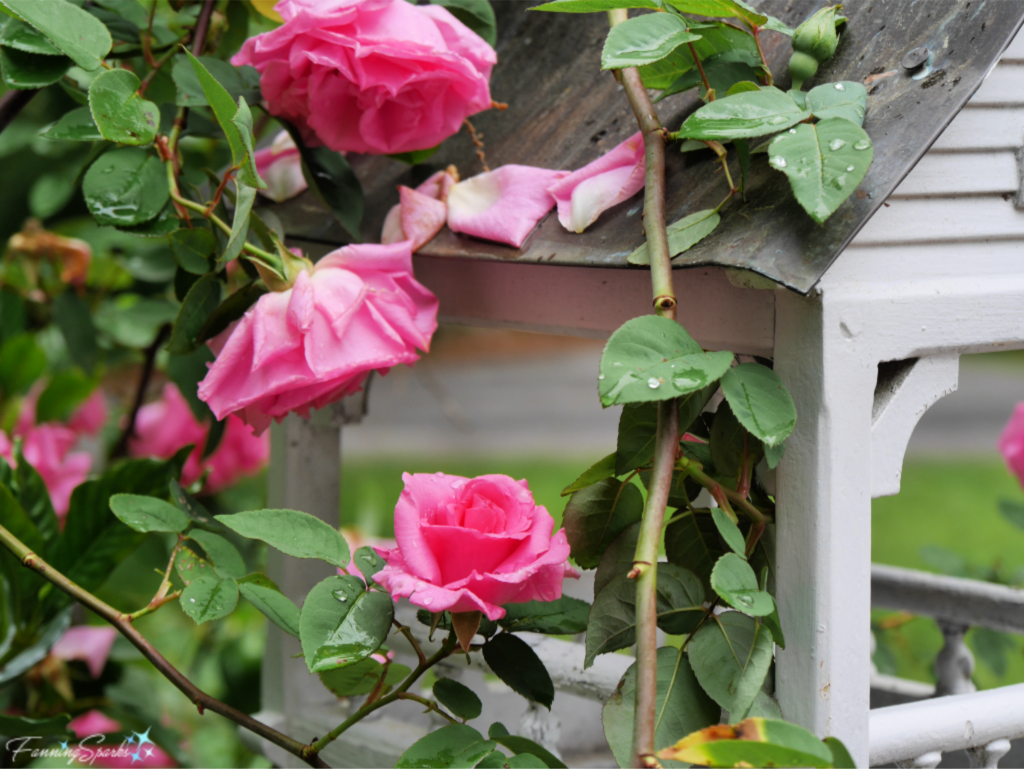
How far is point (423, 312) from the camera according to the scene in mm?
576

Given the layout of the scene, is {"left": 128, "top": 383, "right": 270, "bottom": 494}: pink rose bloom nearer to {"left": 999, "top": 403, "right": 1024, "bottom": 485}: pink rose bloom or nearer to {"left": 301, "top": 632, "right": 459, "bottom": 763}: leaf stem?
{"left": 301, "top": 632, "right": 459, "bottom": 763}: leaf stem

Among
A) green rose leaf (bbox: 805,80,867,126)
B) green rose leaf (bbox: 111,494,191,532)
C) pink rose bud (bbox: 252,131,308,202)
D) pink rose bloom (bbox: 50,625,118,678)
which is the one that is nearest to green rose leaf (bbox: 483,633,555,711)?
green rose leaf (bbox: 111,494,191,532)

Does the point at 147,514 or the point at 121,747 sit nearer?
the point at 147,514

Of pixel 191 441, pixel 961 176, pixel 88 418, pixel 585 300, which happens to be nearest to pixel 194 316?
pixel 585 300

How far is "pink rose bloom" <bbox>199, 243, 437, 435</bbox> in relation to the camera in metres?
0.50

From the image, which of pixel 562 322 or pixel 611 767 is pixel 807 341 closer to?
pixel 562 322

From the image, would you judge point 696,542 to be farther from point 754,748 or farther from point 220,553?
point 220,553

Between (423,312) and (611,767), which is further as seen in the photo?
(611,767)

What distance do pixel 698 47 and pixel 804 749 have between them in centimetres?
36

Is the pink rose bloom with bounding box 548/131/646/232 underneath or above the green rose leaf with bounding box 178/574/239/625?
above

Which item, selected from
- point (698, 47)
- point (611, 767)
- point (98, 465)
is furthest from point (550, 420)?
point (698, 47)

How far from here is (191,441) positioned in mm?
1139

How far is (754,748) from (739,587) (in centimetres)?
9

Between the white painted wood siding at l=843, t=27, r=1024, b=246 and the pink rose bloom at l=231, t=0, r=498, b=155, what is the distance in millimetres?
275
